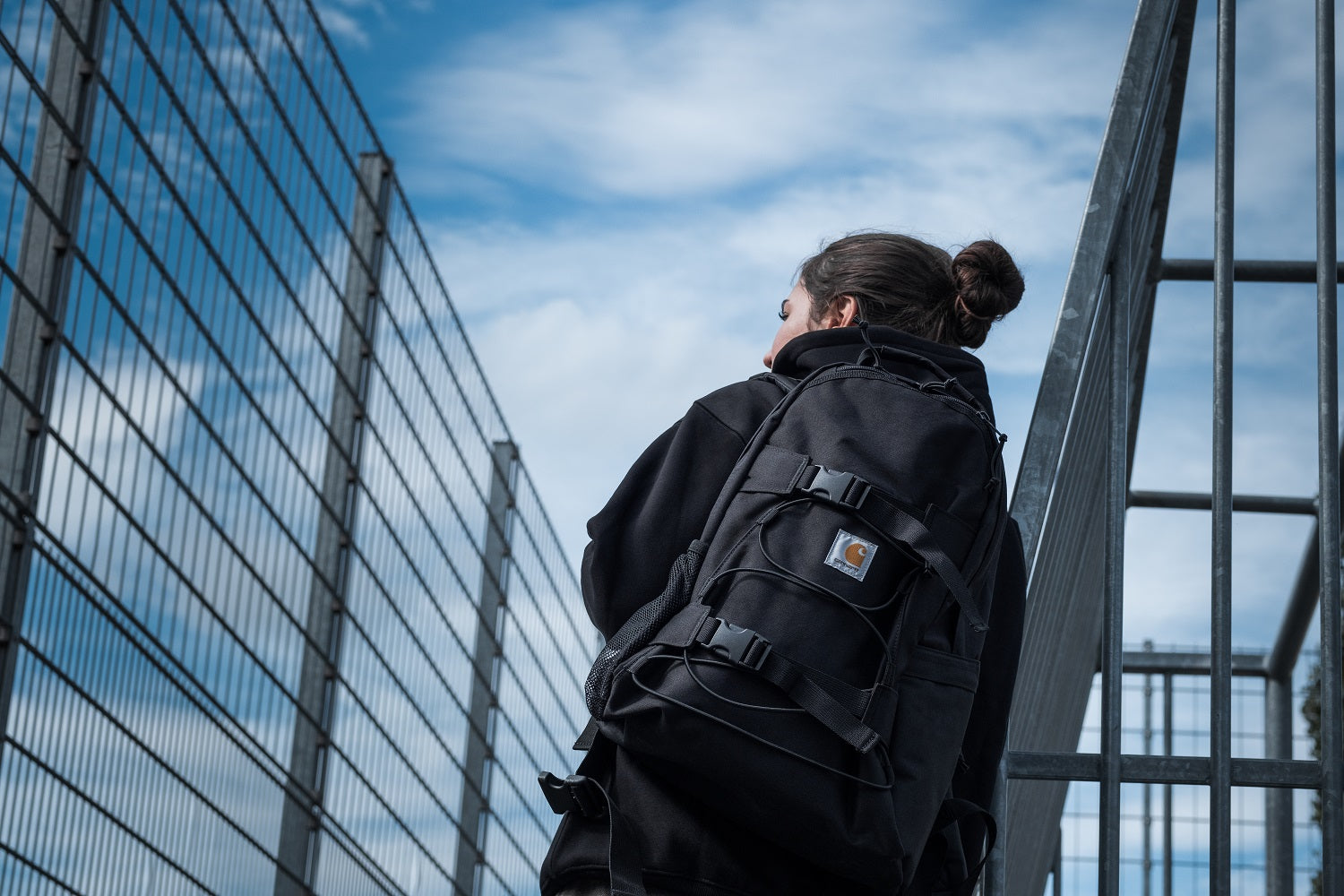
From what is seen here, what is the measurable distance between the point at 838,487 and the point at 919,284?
1.62 ft

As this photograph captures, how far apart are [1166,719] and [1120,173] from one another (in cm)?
283

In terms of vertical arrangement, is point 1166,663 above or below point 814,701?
above

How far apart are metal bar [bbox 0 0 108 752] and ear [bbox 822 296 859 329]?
3.51m

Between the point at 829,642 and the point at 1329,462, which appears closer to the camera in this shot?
the point at 829,642

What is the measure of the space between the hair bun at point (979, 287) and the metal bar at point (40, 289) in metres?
3.61

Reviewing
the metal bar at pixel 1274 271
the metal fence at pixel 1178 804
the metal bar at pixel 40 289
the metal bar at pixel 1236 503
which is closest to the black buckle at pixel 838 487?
the metal bar at pixel 1274 271

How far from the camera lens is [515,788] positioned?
506 inches

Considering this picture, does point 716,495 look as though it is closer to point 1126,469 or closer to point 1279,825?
point 1126,469

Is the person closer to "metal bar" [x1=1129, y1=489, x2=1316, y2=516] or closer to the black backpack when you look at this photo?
the black backpack

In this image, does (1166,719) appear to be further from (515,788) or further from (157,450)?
(515,788)

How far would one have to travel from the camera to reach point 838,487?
1.61 meters

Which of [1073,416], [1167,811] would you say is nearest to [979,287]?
[1073,416]

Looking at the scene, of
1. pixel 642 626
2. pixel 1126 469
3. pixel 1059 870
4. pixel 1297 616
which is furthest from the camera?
pixel 1059 870

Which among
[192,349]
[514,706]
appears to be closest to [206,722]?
[192,349]
